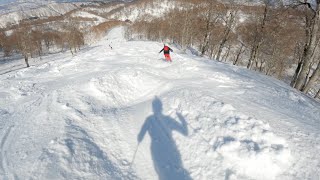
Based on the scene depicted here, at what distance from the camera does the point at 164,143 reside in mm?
8078

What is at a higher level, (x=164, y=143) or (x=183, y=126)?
(x=183, y=126)

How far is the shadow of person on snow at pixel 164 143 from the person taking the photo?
696 cm

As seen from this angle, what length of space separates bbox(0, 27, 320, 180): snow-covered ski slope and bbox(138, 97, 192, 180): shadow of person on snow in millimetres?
32

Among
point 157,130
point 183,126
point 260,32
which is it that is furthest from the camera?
point 260,32

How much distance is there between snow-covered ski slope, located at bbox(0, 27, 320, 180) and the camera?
6617 mm

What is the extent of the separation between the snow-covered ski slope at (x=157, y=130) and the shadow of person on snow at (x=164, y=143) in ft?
0.11

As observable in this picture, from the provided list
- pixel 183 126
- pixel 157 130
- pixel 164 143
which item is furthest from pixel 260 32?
pixel 164 143

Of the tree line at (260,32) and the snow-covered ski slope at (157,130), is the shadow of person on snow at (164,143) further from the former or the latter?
the tree line at (260,32)

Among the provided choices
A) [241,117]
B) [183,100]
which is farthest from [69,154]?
[241,117]

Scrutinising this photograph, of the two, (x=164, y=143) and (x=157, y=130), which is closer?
(x=164, y=143)

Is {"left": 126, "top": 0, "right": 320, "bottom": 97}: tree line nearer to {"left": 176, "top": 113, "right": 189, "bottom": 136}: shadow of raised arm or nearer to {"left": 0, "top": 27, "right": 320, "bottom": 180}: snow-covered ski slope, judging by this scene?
{"left": 0, "top": 27, "right": 320, "bottom": 180}: snow-covered ski slope

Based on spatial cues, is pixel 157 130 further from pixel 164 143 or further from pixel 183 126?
pixel 183 126

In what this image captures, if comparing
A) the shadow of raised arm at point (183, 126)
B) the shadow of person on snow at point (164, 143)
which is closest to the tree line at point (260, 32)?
the shadow of raised arm at point (183, 126)

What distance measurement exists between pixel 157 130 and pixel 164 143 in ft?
2.54
